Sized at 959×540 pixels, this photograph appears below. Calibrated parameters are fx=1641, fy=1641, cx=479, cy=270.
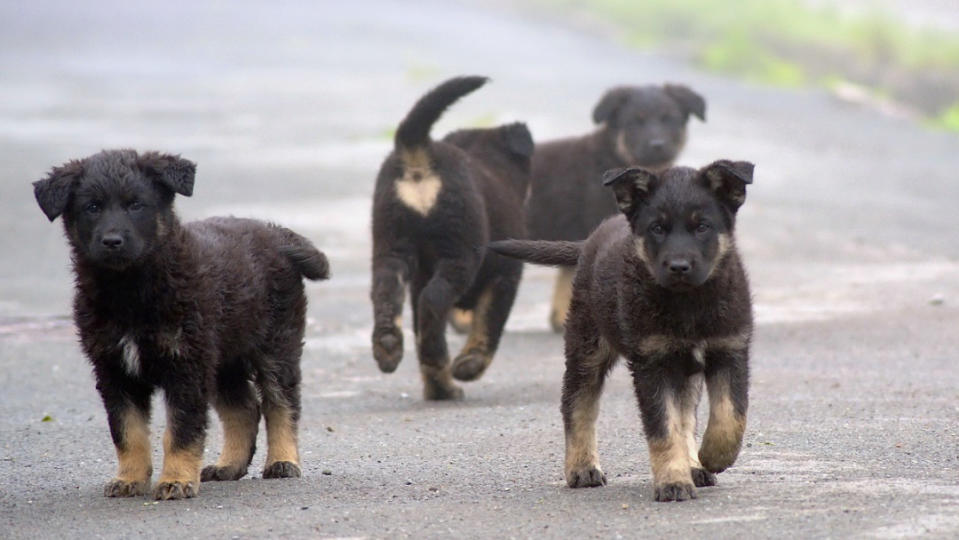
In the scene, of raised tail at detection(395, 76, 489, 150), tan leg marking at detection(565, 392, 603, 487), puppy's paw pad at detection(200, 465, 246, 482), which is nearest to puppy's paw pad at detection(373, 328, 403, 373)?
raised tail at detection(395, 76, 489, 150)

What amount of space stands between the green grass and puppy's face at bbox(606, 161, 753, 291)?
17.9 m

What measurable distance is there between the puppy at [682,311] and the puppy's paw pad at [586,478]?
428 millimetres

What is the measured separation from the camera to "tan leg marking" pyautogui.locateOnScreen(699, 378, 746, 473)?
6.66 metres

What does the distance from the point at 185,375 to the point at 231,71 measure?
909 inches

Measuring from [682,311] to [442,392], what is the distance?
3.68 metres

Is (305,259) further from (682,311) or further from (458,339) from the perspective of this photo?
(458,339)

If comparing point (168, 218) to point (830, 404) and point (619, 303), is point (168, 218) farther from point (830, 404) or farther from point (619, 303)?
point (830, 404)

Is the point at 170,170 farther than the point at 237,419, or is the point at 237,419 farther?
the point at 237,419

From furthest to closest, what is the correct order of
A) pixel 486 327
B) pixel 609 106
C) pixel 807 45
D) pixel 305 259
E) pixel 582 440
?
pixel 807 45 → pixel 609 106 → pixel 486 327 → pixel 305 259 → pixel 582 440

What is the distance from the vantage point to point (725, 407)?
6688mm

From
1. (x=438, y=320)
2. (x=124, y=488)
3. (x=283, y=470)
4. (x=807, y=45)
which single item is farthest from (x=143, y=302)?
(x=807, y=45)

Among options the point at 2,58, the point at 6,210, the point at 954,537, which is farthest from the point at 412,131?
the point at 2,58

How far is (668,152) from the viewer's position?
1320 centimetres

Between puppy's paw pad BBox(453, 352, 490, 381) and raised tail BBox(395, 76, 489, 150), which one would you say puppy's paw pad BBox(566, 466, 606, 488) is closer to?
puppy's paw pad BBox(453, 352, 490, 381)
